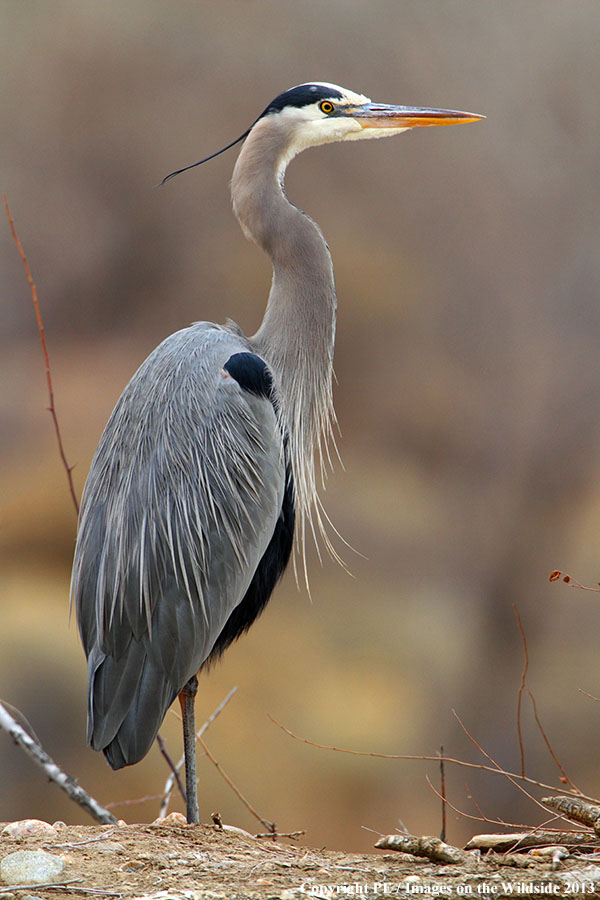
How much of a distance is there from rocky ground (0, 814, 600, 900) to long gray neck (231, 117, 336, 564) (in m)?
0.69

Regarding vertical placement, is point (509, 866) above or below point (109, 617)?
below

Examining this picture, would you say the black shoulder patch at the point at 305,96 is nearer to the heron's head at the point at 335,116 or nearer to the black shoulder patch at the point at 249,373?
the heron's head at the point at 335,116

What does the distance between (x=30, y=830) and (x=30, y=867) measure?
8.5 inches

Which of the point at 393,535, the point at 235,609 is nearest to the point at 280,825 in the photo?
the point at 393,535

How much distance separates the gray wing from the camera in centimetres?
144

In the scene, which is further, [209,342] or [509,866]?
[209,342]

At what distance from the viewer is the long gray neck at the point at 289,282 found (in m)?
1.73

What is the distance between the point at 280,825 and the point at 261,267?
77.5 inches

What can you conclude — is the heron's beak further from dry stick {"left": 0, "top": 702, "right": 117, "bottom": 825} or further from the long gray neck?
dry stick {"left": 0, "top": 702, "right": 117, "bottom": 825}

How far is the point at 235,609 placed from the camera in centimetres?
166

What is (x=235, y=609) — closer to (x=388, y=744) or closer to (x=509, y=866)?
(x=509, y=866)

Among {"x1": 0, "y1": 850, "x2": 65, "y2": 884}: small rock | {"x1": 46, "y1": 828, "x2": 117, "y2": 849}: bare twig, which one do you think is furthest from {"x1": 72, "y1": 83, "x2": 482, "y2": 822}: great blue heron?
{"x1": 0, "y1": 850, "x2": 65, "y2": 884}: small rock

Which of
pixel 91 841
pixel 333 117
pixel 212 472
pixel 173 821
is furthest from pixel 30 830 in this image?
pixel 333 117

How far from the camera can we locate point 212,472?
1556 millimetres
